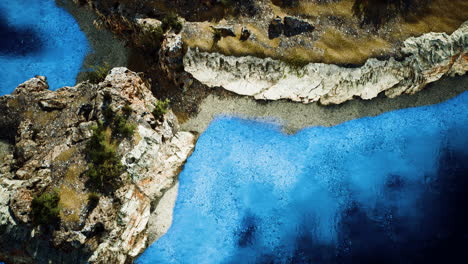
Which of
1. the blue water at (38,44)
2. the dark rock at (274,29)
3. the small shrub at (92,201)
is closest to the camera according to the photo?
the small shrub at (92,201)

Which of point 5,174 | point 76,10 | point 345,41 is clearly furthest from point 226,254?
point 76,10

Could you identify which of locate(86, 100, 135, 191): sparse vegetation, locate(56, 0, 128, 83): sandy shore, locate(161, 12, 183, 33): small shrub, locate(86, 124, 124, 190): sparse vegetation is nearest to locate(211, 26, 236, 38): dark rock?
locate(161, 12, 183, 33): small shrub

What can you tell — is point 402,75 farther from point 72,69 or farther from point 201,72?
point 72,69

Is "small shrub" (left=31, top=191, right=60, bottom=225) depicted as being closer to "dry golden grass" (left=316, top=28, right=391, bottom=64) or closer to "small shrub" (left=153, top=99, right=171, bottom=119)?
"small shrub" (left=153, top=99, right=171, bottom=119)

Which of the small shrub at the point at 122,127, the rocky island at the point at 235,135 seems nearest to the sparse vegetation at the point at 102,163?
the rocky island at the point at 235,135

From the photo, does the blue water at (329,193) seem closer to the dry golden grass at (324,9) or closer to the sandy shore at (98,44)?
the dry golden grass at (324,9)
